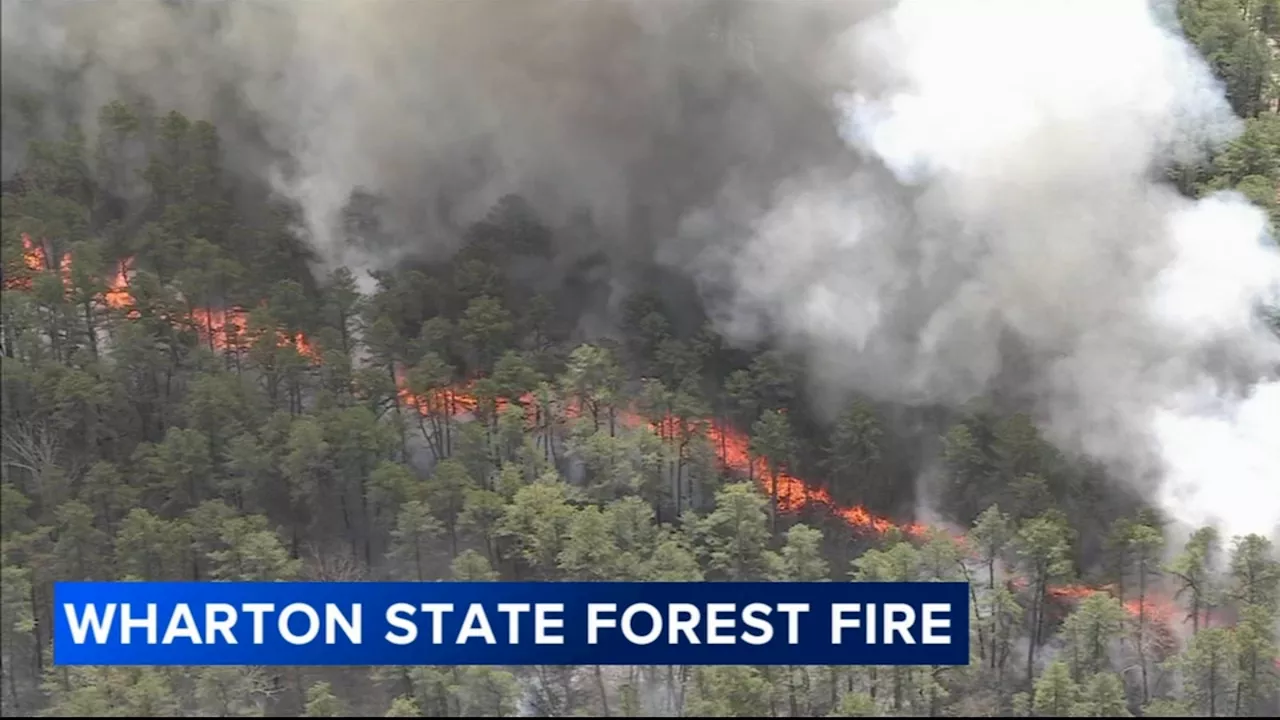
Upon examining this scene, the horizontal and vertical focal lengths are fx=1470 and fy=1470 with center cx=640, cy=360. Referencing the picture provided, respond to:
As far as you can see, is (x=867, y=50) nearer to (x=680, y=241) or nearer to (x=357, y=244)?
(x=680, y=241)

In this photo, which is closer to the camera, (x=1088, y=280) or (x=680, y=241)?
(x=1088, y=280)

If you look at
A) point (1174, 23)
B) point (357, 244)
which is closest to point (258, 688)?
point (357, 244)

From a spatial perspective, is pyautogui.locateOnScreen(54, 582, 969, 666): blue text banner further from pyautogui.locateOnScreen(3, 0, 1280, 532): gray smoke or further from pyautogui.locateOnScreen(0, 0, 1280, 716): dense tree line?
pyautogui.locateOnScreen(3, 0, 1280, 532): gray smoke

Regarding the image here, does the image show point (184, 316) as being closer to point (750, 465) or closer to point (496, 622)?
point (496, 622)

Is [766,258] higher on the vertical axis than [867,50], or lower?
lower

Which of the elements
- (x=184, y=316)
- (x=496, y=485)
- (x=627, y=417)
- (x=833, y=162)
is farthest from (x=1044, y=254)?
(x=184, y=316)

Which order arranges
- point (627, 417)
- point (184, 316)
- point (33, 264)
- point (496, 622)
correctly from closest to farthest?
point (496, 622) → point (627, 417) → point (184, 316) → point (33, 264)
